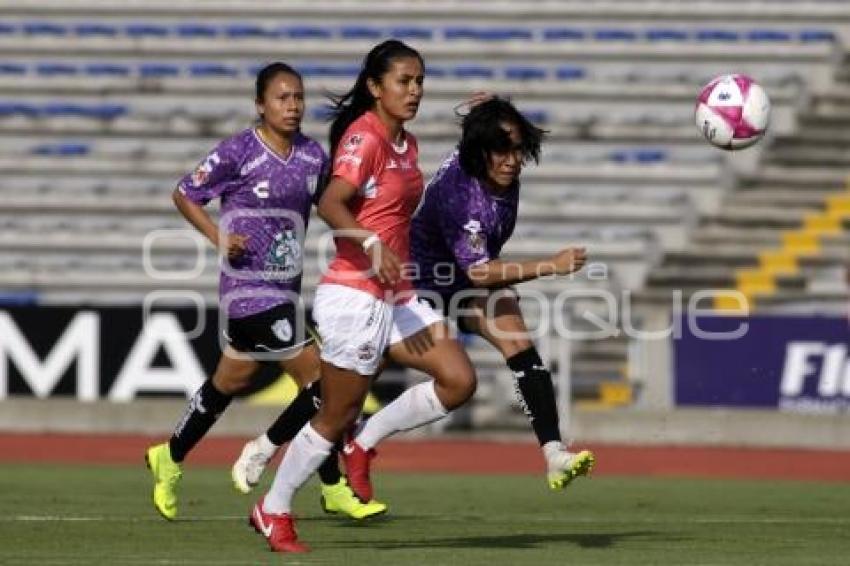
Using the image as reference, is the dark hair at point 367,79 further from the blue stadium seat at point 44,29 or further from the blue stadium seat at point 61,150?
the blue stadium seat at point 44,29

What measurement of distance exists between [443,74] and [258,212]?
1551cm

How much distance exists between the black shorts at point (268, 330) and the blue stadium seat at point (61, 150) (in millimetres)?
15309

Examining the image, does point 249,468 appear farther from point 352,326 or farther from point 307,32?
point 307,32

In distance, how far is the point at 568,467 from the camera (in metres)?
9.70

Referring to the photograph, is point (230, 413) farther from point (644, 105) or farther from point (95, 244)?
point (644, 105)

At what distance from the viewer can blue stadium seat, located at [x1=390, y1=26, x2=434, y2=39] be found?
26.5 m

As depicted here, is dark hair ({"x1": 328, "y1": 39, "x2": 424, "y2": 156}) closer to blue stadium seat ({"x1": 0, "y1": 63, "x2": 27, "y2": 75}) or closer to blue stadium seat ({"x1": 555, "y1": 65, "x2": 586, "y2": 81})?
blue stadium seat ({"x1": 555, "y1": 65, "x2": 586, "y2": 81})

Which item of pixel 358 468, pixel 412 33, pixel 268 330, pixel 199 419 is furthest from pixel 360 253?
pixel 412 33

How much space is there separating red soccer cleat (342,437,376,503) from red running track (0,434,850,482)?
534 centimetres

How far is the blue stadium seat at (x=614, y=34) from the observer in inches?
1031

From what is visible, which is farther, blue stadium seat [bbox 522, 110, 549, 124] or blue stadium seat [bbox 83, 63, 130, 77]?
blue stadium seat [bbox 83, 63, 130, 77]

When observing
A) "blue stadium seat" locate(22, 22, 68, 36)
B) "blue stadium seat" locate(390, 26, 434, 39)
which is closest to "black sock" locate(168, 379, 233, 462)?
"blue stadium seat" locate(390, 26, 434, 39)

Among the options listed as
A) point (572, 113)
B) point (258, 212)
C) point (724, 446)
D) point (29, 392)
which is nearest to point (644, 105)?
point (572, 113)

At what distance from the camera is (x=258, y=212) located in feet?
35.8
